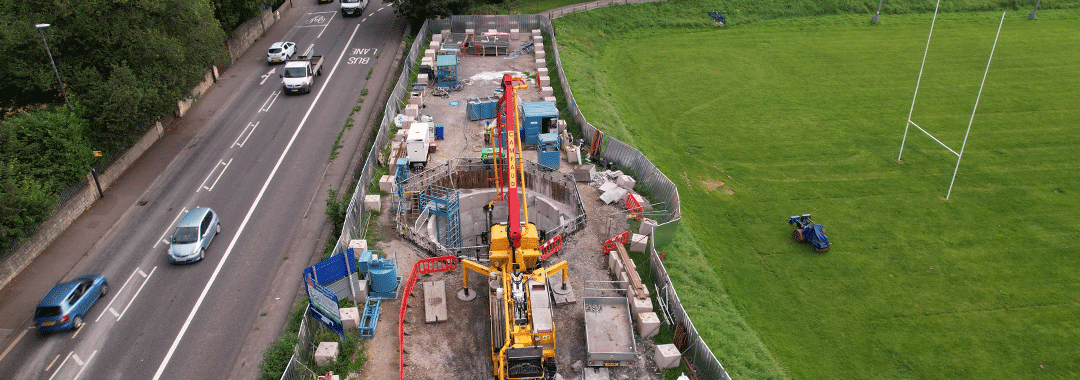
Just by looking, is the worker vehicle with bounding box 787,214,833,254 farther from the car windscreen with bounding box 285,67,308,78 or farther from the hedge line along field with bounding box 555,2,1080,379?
the car windscreen with bounding box 285,67,308,78

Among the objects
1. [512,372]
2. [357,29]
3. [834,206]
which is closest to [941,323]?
[834,206]

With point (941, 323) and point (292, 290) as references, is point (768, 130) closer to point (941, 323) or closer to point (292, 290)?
point (941, 323)

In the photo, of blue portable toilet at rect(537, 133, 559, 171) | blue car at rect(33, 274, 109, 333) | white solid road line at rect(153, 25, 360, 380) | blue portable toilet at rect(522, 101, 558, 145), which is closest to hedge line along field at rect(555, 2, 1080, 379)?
blue portable toilet at rect(522, 101, 558, 145)

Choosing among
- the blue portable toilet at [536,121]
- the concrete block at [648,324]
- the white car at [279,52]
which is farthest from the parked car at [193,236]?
the white car at [279,52]

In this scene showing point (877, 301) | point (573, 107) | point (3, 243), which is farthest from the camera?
point (573, 107)

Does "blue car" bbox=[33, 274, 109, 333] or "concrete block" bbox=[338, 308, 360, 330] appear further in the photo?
"blue car" bbox=[33, 274, 109, 333]

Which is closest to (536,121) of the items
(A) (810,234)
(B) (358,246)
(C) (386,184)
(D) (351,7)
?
(C) (386,184)

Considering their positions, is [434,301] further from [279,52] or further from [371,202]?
[279,52]
